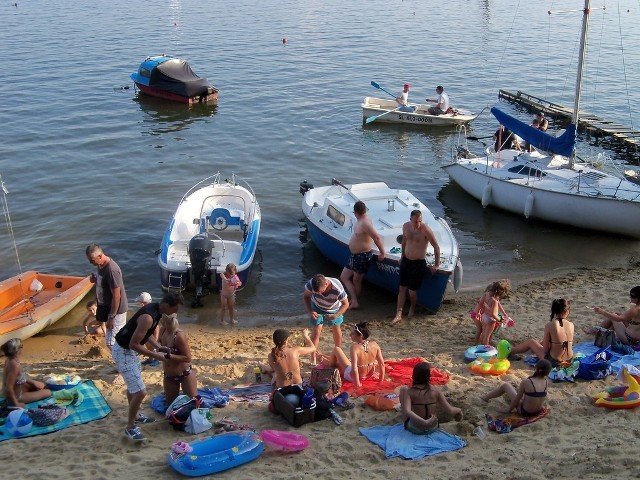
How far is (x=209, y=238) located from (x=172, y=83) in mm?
16925

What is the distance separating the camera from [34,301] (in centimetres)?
1330

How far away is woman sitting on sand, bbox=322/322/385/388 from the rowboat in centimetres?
1802

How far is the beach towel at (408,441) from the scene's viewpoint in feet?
25.5

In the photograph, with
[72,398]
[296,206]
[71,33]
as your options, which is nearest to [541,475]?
[72,398]

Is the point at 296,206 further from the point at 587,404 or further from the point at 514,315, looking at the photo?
the point at 587,404

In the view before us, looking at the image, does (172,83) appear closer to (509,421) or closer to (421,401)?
(421,401)

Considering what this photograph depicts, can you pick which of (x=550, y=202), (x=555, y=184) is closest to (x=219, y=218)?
(x=550, y=202)

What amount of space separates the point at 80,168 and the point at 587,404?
17668 millimetres

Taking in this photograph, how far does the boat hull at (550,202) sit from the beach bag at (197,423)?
38.1 ft

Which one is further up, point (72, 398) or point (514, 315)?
point (72, 398)

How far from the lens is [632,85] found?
3334cm

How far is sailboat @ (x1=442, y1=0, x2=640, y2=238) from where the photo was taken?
54.7 feet

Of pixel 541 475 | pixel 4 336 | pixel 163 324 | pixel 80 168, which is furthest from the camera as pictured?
pixel 80 168

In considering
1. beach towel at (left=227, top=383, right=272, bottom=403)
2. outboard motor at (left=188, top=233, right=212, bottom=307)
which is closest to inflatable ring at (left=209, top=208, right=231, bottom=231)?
outboard motor at (left=188, top=233, right=212, bottom=307)
